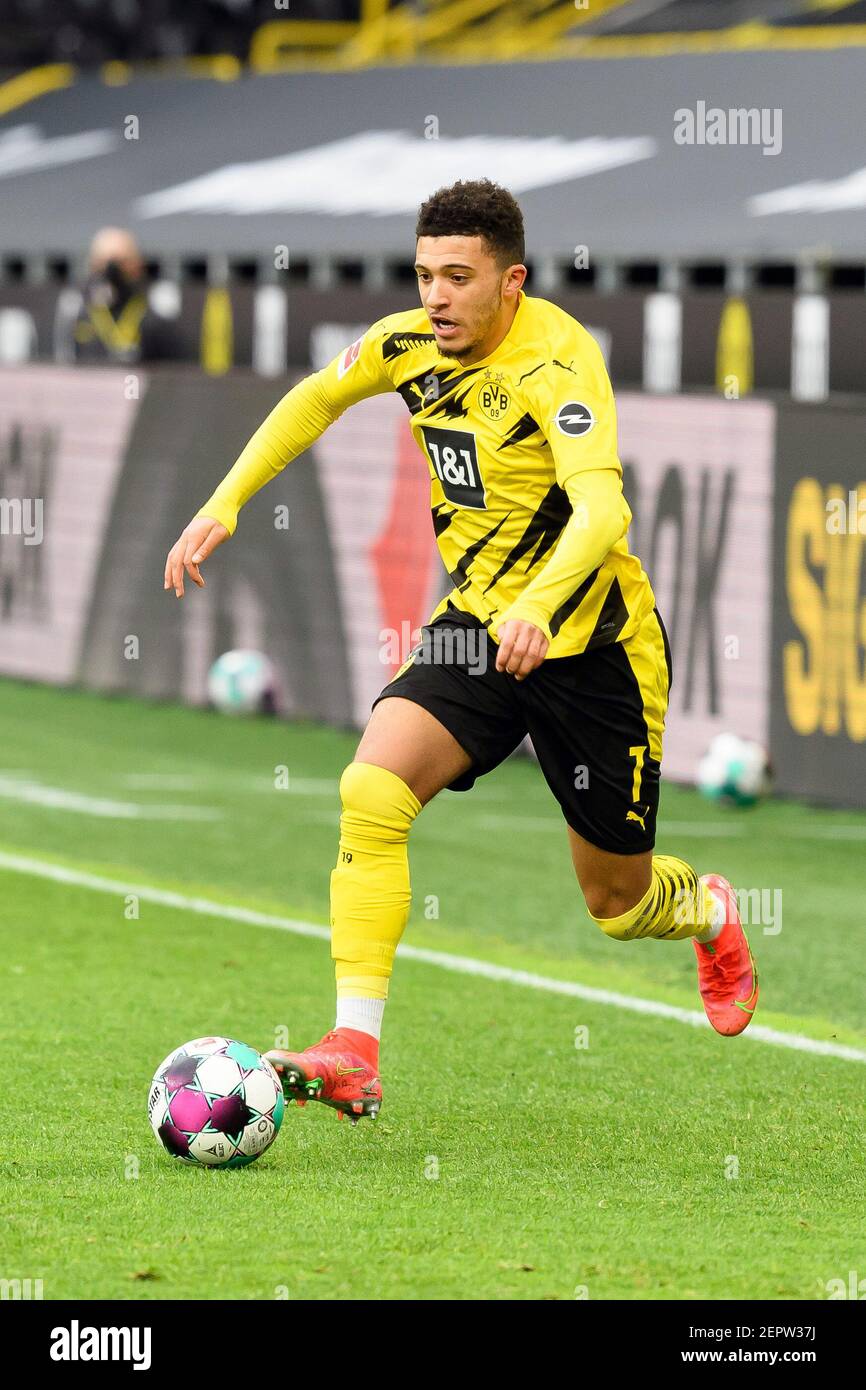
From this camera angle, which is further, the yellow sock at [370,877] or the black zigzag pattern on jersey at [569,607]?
the black zigzag pattern on jersey at [569,607]

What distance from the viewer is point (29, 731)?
48.8 ft

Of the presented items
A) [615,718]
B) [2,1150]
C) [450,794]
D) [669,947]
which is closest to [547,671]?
[615,718]

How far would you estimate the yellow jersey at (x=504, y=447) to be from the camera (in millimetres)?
6125

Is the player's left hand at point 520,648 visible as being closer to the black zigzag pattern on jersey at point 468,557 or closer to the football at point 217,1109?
the black zigzag pattern on jersey at point 468,557

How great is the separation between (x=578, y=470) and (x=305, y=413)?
94cm

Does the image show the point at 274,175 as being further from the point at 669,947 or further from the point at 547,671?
the point at 547,671

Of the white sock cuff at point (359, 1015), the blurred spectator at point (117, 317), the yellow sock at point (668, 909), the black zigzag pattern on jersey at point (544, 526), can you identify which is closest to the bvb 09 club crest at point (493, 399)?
the black zigzag pattern on jersey at point (544, 526)

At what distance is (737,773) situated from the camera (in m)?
12.4

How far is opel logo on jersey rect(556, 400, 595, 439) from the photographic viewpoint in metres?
6.07

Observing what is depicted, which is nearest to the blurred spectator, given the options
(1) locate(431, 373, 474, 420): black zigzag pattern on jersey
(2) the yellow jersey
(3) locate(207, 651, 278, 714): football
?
(3) locate(207, 651, 278, 714): football

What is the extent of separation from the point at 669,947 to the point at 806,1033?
1.75m

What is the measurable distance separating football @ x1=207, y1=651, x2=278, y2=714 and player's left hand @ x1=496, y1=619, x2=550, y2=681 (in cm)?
946

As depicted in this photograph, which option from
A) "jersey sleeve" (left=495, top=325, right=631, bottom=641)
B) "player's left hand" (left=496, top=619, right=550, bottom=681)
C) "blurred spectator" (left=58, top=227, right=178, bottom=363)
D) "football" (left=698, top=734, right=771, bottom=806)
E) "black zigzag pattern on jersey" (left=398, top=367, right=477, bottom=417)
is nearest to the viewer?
"player's left hand" (left=496, top=619, right=550, bottom=681)

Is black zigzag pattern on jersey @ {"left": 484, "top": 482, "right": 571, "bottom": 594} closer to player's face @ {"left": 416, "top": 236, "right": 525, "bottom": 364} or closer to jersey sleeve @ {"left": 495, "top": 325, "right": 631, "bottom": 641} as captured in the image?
jersey sleeve @ {"left": 495, "top": 325, "right": 631, "bottom": 641}
